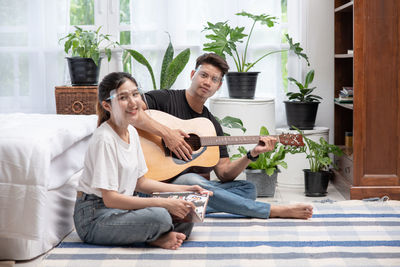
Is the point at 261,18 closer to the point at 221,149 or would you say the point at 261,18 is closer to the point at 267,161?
the point at 267,161

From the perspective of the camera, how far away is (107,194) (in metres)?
2.09

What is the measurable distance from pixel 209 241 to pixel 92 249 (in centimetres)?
47

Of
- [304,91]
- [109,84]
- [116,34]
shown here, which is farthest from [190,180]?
[116,34]

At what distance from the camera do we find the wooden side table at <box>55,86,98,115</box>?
370 cm

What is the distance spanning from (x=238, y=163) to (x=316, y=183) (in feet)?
3.28

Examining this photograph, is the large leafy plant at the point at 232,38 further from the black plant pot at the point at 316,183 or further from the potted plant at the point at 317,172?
the black plant pot at the point at 316,183

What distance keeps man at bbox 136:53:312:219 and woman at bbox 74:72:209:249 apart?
28cm

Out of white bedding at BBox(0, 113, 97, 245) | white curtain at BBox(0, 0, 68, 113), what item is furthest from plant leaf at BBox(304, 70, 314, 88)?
white bedding at BBox(0, 113, 97, 245)

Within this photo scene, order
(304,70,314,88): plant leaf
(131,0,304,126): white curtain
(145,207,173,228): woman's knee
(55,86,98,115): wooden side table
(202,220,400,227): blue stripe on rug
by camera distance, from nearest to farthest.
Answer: (145,207,173,228): woman's knee → (202,220,400,227): blue stripe on rug → (55,86,98,115): wooden side table → (304,70,314,88): plant leaf → (131,0,304,126): white curtain

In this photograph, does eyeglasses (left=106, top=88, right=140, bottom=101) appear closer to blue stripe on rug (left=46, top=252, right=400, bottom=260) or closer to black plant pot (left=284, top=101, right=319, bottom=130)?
blue stripe on rug (left=46, top=252, right=400, bottom=260)

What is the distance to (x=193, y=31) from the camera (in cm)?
424

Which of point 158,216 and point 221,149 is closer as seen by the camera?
point 158,216

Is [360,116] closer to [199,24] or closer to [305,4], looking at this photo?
[305,4]

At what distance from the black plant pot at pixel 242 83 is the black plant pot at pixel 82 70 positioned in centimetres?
93
